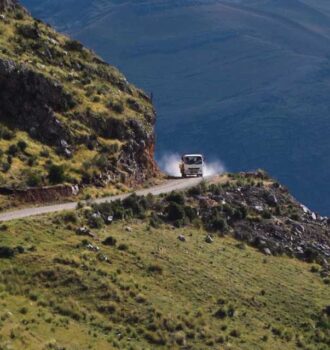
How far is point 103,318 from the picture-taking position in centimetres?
3300

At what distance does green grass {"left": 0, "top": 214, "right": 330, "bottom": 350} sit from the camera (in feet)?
104

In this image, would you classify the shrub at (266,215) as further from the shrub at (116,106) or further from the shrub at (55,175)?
the shrub at (116,106)

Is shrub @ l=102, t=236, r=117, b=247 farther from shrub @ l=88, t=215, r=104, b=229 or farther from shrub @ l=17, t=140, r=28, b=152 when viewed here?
shrub @ l=17, t=140, r=28, b=152

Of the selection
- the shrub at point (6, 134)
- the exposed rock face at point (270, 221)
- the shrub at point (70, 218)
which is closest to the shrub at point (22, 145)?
the shrub at point (6, 134)

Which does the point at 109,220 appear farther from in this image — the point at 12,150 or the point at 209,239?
the point at 12,150

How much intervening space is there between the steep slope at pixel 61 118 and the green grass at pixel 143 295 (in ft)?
39.2

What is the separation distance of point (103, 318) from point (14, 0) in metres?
47.9

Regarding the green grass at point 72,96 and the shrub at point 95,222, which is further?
the green grass at point 72,96

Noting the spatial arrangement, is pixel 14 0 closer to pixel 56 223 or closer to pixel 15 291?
pixel 56 223

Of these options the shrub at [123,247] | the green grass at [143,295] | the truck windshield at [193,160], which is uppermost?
the truck windshield at [193,160]

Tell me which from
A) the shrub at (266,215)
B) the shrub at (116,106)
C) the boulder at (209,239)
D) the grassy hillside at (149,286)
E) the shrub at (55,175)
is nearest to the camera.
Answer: the grassy hillside at (149,286)

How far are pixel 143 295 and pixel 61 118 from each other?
89.8 feet

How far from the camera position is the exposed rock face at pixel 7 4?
7253 centimetres

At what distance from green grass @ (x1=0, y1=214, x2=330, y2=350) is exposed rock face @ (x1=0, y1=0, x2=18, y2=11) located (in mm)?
33221
